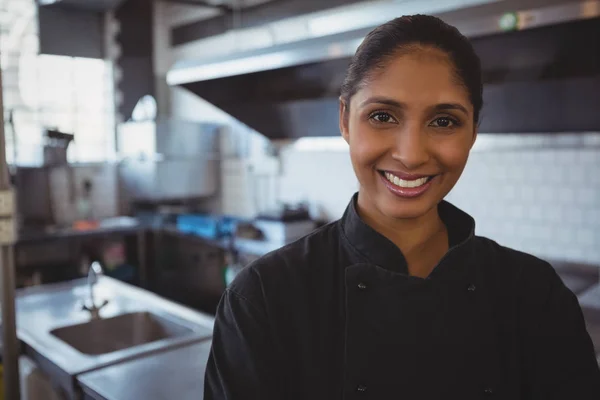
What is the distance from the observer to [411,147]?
994 millimetres

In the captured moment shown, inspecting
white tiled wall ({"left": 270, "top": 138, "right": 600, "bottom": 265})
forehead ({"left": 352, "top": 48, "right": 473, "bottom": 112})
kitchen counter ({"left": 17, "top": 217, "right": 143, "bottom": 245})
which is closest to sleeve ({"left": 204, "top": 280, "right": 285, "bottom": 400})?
forehead ({"left": 352, "top": 48, "right": 473, "bottom": 112})

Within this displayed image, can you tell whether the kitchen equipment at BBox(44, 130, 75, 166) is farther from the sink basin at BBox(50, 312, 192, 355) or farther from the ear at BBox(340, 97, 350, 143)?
the ear at BBox(340, 97, 350, 143)

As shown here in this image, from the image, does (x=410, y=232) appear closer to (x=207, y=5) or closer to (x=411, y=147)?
(x=411, y=147)

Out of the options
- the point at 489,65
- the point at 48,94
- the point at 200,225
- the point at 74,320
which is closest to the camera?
the point at 74,320

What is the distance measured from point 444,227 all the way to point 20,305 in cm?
223

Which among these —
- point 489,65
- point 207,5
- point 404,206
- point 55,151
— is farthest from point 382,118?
point 207,5

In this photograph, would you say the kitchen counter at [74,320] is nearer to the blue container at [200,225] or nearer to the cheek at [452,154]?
the cheek at [452,154]

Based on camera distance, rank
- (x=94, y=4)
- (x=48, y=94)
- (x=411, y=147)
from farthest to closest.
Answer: (x=48, y=94) → (x=94, y=4) → (x=411, y=147)

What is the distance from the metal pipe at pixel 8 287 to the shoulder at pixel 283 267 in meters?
1.04

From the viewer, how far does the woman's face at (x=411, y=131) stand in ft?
3.27

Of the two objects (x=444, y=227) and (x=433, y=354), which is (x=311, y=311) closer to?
(x=433, y=354)

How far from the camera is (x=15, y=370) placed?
1884 mm

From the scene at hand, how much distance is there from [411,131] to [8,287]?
142 centimetres

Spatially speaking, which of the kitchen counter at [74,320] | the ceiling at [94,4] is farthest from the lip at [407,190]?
the ceiling at [94,4]
